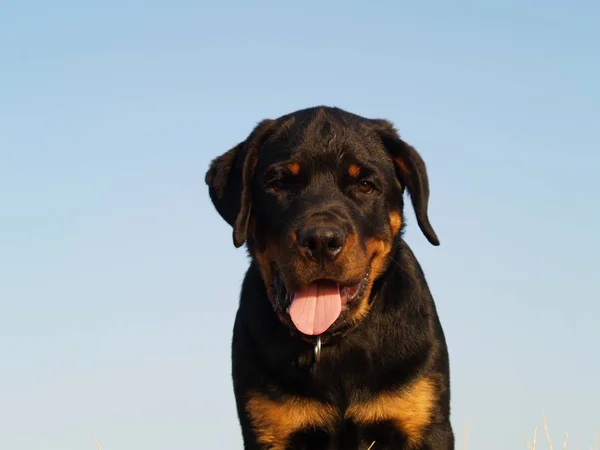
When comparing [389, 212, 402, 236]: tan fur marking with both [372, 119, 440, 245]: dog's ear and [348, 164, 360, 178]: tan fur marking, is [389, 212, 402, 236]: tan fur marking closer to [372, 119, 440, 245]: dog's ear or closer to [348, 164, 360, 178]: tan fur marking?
[372, 119, 440, 245]: dog's ear

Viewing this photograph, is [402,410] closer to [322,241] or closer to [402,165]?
[322,241]

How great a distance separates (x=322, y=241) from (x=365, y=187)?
25.6 inches

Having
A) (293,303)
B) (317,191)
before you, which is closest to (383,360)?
(293,303)

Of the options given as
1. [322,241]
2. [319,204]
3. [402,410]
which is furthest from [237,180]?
[402,410]

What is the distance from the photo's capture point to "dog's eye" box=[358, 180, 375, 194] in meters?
6.07

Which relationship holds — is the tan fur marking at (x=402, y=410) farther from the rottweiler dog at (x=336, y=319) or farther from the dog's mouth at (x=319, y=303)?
the dog's mouth at (x=319, y=303)

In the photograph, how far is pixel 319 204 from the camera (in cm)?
583

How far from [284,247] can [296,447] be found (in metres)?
1.25

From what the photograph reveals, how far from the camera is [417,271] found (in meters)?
6.44

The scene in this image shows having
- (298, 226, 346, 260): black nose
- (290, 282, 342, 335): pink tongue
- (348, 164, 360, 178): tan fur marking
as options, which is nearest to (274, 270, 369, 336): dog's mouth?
(290, 282, 342, 335): pink tongue

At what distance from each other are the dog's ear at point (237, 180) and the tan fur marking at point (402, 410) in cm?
124

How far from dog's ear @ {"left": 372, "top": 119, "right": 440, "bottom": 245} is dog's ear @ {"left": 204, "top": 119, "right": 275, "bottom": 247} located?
770 millimetres

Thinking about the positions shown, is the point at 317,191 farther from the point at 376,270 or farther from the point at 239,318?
the point at 239,318

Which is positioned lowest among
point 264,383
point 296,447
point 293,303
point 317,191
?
point 296,447
